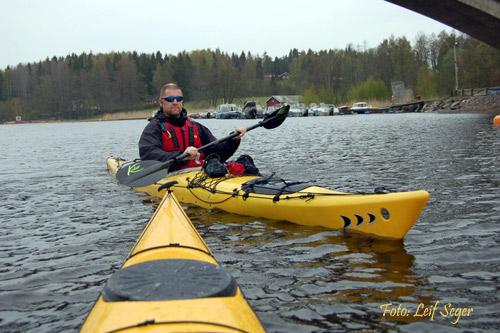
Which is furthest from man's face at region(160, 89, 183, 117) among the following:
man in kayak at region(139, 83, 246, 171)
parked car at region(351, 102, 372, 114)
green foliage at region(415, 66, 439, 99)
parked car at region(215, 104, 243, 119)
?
parked car at region(215, 104, 243, 119)

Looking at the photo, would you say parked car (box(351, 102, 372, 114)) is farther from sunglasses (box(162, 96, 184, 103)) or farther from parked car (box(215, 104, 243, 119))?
sunglasses (box(162, 96, 184, 103))

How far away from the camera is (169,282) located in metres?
3.10

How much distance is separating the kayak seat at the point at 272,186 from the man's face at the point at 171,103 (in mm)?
1777

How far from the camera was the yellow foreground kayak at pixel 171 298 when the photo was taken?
259cm

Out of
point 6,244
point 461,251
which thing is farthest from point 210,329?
point 6,244

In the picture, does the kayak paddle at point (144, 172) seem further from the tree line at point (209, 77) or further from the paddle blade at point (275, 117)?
the tree line at point (209, 77)

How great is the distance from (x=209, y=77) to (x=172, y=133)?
106601 millimetres

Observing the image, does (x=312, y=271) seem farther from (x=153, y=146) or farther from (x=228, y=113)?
(x=228, y=113)

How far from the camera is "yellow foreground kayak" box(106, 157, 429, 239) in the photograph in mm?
5516

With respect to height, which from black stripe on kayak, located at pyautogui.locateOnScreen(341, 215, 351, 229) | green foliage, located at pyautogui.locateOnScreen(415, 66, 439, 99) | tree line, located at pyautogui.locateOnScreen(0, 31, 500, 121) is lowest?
black stripe on kayak, located at pyautogui.locateOnScreen(341, 215, 351, 229)

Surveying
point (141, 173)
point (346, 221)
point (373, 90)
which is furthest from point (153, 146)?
point (373, 90)

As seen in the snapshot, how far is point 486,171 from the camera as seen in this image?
10.4m

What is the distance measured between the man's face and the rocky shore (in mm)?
36032

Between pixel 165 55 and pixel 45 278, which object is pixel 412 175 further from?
pixel 165 55
